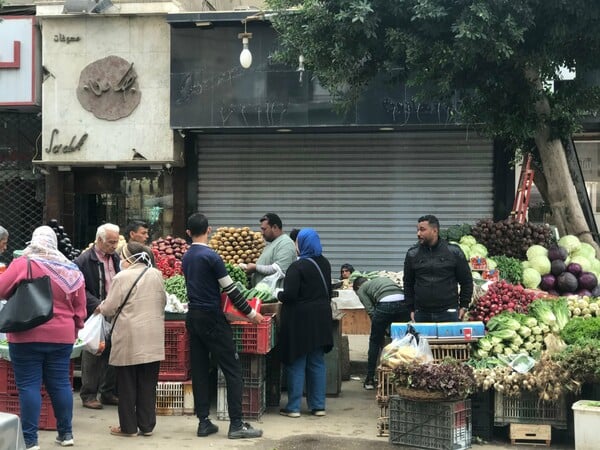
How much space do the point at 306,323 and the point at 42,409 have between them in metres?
2.54

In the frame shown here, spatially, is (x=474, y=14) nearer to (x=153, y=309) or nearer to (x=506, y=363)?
(x=506, y=363)

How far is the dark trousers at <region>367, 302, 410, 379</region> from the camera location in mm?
8930

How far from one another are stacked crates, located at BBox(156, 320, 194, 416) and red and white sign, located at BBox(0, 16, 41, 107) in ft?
28.0

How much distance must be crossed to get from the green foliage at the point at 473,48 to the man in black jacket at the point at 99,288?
12.1ft

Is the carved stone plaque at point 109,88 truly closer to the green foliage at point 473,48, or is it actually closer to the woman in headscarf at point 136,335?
the green foliage at point 473,48

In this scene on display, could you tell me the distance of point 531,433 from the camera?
708 cm

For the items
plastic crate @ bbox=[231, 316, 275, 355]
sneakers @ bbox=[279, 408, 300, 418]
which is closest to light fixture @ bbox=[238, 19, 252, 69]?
plastic crate @ bbox=[231, 316, 275, 355]

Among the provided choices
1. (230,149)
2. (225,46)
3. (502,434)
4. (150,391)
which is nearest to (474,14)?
(502,434)

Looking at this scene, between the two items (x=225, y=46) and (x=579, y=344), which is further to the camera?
(x=225, y=46)

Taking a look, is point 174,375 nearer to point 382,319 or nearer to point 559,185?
point 382,319

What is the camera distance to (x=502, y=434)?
7441 mm

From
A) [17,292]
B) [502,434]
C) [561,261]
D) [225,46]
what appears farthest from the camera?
[225,46]

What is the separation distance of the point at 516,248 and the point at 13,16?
1007 cm

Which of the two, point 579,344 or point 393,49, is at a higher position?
point 393,49
